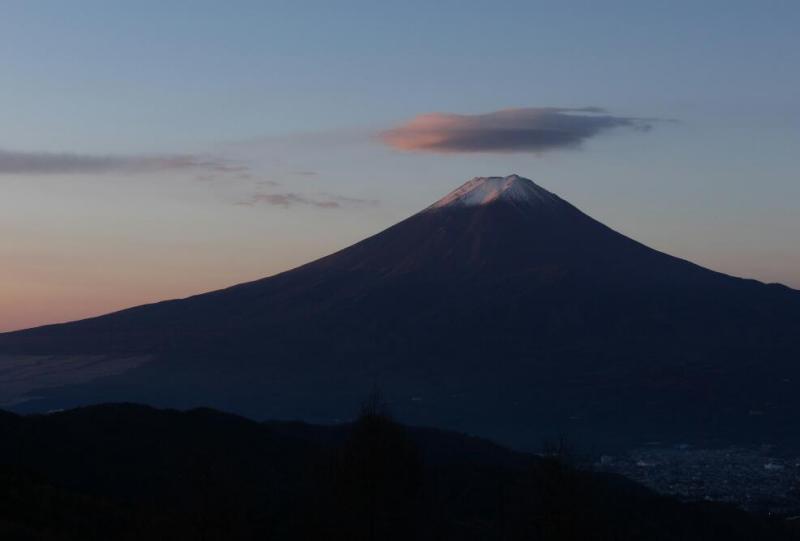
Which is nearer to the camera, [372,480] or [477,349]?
[372,480]

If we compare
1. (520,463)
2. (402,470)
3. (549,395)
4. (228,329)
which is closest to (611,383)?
(549,395)

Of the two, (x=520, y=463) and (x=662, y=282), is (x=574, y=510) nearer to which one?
(x=520, y=463)

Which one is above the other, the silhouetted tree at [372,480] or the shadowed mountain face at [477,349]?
the shadowed mountain face at [477,349]

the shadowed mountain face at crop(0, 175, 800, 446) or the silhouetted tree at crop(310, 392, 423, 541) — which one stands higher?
the shadowed mountain face at crop(0, 175, 800, 446)

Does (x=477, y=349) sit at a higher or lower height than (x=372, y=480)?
higher

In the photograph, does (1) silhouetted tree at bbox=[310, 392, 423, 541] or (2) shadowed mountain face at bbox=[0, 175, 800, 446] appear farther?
(2) shadowed mountain face at bbox=[0, 175, 800, 446]

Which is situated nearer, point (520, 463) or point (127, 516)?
point (127, 516)

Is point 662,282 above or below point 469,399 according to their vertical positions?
above

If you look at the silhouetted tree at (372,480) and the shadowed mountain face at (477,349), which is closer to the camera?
A: the silhouetted tree at (372,480)
